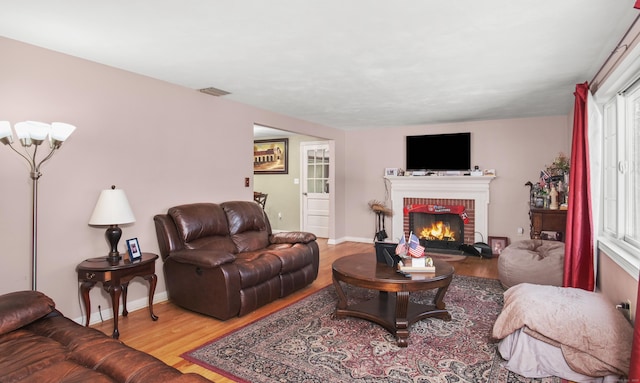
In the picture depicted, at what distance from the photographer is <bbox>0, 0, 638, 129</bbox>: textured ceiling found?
7.35 feet

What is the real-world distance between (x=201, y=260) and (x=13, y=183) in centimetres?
151

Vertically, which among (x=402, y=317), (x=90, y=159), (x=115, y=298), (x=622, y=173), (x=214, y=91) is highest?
(x=214, y=91)

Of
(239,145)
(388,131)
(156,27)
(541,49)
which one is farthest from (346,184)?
(156,27)

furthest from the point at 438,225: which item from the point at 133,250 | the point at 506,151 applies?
the point at 133,250

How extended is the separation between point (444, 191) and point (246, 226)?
3804 mm

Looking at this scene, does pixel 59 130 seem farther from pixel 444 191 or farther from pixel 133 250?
pixel 444 191

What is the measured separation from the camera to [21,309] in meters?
1.95

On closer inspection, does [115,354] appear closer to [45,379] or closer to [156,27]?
[45,379]

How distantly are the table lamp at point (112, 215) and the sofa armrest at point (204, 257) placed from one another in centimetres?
51

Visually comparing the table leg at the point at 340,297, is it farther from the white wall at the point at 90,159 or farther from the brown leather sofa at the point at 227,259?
the white wall at the point at 90,159

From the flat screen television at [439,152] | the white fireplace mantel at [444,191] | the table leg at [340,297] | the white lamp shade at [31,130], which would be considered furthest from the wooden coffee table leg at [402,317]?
the flat screen television at [439,152]

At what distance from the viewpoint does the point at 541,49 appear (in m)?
2.90

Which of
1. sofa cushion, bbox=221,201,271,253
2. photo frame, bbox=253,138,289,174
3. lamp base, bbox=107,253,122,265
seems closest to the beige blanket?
sofa cushion, bbox=221,201,271,253

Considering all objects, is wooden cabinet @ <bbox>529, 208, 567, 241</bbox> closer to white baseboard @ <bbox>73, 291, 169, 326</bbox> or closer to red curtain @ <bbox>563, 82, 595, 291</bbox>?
red curtain @ <bbox>563, 82, 595, 291</bbox>
